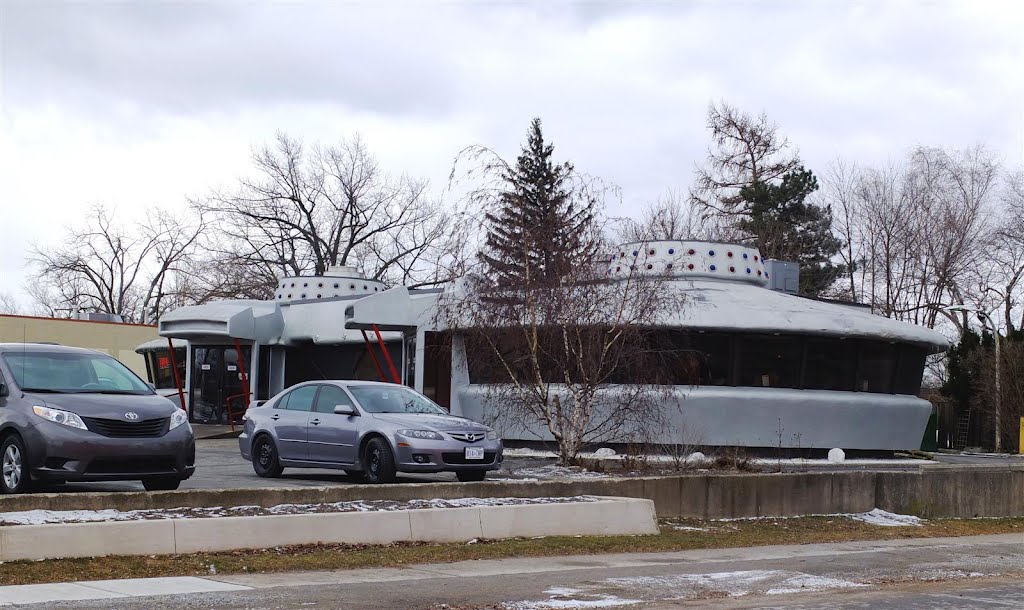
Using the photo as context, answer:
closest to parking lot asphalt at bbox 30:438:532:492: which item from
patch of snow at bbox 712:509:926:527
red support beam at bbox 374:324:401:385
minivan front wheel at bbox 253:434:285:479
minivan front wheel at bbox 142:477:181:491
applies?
minivan front wheel at bbox 253:434:285:479

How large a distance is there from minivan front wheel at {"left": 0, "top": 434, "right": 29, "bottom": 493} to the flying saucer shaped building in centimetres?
1262

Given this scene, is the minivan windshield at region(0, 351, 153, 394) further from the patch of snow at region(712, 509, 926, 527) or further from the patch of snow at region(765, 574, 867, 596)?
the patch of snow at region(712, 509, 926, 527)

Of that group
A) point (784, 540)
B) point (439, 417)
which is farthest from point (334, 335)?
point (784, 540)

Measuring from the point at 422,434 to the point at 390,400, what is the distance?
4.57ft

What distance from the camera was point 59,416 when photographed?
1346cm

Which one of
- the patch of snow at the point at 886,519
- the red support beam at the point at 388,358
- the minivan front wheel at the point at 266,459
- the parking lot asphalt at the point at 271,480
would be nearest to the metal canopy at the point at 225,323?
the red support beam at the point at 388,358

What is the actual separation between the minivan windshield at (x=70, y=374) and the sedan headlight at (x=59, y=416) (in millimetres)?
602

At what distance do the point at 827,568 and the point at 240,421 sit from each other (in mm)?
25806

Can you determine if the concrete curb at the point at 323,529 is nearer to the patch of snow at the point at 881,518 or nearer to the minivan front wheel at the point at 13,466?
the minivan front wheel at the point at 13,466

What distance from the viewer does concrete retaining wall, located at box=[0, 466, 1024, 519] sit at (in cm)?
1266

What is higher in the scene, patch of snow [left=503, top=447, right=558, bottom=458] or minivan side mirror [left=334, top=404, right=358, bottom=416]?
minivan side mirror [left=334, top=404, right=358, bottom=416]

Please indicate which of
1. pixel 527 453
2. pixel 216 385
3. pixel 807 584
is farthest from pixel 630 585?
pixel 216 385

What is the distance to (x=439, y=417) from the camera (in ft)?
58.3

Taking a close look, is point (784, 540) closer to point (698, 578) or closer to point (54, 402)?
point (698, 578)
